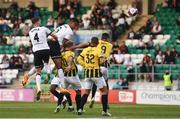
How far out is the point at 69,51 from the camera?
72.9 feet

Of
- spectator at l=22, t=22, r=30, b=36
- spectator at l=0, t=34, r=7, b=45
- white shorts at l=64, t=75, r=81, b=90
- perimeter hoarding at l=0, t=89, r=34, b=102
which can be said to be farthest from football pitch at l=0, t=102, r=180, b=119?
spectator at l=0, t=34, r=7, b=45

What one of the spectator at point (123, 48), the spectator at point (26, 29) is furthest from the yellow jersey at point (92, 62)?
the spectator at point (26, 29)

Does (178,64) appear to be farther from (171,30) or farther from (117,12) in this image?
(117,12)

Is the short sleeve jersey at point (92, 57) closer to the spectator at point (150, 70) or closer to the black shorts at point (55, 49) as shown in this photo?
the black shorts at point (55, 49)

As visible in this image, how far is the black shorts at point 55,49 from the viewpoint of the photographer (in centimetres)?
2105

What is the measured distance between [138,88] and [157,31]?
15.5 feet

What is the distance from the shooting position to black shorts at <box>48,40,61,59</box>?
21047mm

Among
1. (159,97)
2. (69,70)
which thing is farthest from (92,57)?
(159,97)

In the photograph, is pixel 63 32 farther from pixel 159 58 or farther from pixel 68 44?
pixel 159 58

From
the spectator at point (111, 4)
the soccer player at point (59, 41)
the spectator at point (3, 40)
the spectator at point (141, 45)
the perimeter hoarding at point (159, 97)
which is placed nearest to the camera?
the soccer player at point (59, 41)

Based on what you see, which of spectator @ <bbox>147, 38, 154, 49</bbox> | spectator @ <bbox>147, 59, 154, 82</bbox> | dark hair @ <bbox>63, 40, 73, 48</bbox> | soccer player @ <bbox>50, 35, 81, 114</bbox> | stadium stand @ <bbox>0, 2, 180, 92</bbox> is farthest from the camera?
spectator @ <bbox>147, 38, 154, 49</bbox>

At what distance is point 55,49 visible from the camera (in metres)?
21.1

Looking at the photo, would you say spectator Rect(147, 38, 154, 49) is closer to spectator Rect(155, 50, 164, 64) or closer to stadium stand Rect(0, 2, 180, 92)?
stadium stand Rect(0, 2, 180, 92)

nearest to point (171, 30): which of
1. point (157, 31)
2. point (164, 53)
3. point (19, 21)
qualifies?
point (157, 31)
